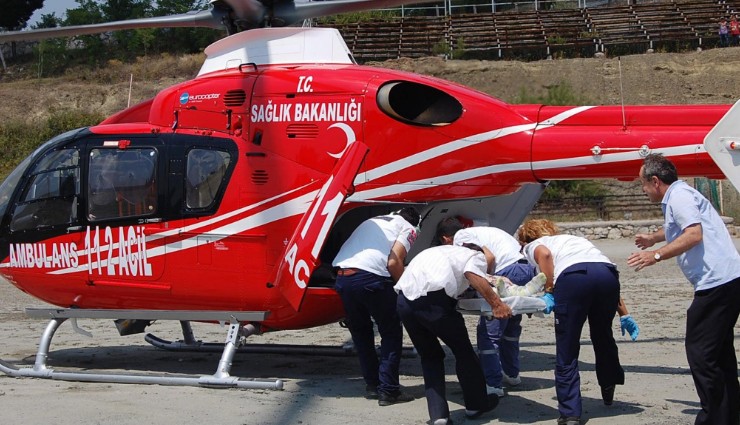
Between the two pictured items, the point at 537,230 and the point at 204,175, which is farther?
the point at 204,175

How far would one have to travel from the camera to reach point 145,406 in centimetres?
745

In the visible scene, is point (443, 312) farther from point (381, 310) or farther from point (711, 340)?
point (711, 340)

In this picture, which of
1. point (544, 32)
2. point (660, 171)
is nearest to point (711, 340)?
point (660, 171)

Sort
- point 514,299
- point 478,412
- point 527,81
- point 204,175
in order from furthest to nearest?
point 527,81
point 204,175
point 478,412
point 514,299

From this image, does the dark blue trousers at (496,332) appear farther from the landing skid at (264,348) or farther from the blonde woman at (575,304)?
the landing skid at (264,348)

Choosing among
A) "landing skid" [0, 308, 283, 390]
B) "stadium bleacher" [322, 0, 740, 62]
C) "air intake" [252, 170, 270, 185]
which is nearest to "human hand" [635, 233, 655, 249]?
"landing skid" [0, 308, 283, 390]

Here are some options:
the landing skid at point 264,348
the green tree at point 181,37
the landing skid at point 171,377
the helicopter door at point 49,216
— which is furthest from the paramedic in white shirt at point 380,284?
the green tree at point 181,37

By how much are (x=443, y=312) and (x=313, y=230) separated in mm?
1606

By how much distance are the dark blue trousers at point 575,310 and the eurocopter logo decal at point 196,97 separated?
3.98 meters

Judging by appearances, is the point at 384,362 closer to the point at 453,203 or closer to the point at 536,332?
the point at 453,203

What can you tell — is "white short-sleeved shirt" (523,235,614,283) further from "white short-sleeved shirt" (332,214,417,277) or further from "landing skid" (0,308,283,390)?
"landing skid" (0,308,283,390)

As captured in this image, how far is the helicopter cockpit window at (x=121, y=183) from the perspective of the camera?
889 cm

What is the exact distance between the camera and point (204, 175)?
8.80 metres

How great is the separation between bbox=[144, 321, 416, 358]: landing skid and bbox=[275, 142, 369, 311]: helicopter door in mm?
1913
